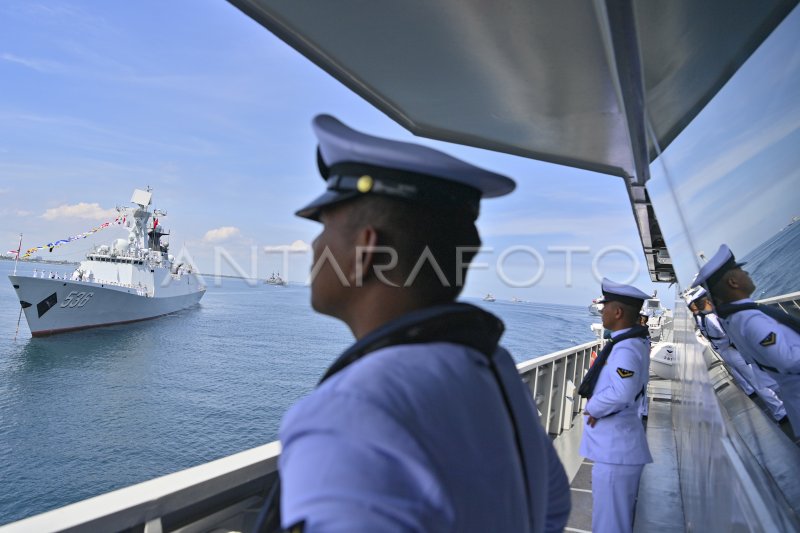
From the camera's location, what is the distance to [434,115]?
7.07 feet

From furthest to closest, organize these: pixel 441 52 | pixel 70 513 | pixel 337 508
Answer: pixel 441 52 < pixel 70 513 < pixel 337 508

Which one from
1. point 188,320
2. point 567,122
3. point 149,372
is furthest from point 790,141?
point 188,320

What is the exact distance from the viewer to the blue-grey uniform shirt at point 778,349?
768 mm

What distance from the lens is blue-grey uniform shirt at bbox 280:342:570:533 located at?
442mm

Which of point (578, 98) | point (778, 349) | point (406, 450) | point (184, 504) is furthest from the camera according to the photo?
point (578, 98)

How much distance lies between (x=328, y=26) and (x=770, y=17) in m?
1.08

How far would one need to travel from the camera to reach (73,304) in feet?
109

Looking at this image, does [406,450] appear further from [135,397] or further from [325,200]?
[135,397]

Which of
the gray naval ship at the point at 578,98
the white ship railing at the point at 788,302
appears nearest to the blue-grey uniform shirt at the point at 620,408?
the gray naval ship at the point at 578,98

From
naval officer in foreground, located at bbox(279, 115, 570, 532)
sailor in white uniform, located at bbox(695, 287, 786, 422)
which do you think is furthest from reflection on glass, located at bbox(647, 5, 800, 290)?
naval officer in foreground, located at bbox(279, 115, 570, 532)

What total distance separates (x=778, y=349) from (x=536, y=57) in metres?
1.04

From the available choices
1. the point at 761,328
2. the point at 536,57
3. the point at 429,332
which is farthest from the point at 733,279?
the point at 536,57

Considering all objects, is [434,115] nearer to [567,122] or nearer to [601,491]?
[567,122]

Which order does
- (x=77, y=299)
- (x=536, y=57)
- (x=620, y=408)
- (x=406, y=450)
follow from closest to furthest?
(x=406, y=450)
(x=536, y=57)
(x=620, y=408)
(x=77, y=299)
